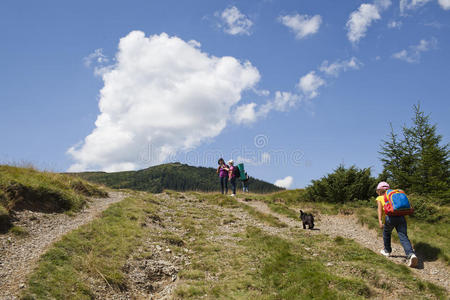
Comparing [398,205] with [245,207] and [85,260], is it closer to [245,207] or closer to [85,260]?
[85,260]

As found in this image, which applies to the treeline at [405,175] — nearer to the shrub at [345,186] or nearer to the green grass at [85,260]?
the shrub at [345,186]

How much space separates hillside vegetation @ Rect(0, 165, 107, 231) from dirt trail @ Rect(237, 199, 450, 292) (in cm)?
1169

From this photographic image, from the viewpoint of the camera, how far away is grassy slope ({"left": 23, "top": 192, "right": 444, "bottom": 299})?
7.56 meters

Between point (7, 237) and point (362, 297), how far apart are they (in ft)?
35.8

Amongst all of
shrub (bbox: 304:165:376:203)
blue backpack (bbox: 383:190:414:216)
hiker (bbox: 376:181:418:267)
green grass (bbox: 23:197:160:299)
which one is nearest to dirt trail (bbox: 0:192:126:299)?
green grass (bbox: 23:197:160:299)

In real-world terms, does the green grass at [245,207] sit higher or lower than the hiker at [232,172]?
lower

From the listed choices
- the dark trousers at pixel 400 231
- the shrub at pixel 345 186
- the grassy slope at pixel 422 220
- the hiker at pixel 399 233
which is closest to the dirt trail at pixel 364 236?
the hiker at pixel 399 233

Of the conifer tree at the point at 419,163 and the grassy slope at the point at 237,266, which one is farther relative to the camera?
the conifer tree at the point at 419,163

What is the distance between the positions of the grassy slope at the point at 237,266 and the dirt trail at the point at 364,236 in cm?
75

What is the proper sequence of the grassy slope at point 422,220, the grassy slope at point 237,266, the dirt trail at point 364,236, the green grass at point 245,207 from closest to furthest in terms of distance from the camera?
the grassy slope at point 237,266, the dirt trail at point 364,236, the grassy slope at point 422,220, the green grass at point 245,207

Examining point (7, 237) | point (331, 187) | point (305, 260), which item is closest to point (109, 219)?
point (7, 237)

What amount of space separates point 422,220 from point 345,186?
5.95m

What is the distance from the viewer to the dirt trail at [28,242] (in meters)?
7.11

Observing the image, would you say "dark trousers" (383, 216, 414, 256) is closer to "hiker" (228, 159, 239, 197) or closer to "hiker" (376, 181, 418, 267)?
"hiker" (376, 181, 418, 267)
